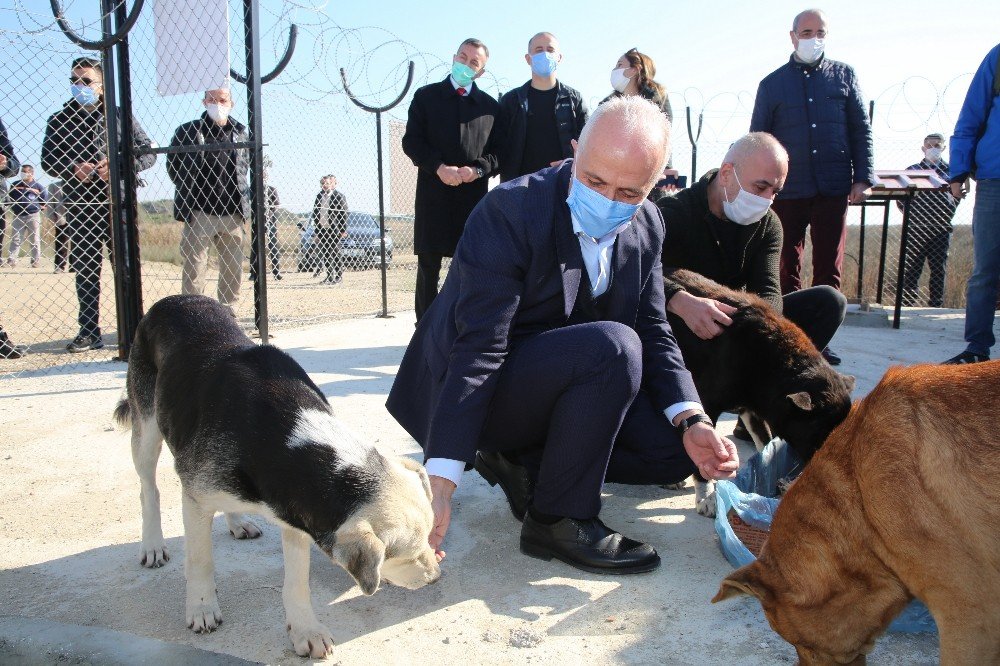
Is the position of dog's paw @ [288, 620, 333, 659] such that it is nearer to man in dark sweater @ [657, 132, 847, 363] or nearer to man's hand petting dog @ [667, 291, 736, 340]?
man's hand petting dog @ [667, 291, 736, 340]

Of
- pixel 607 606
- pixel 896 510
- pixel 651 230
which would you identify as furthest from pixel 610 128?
pixel 607 606

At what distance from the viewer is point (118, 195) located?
6.18m

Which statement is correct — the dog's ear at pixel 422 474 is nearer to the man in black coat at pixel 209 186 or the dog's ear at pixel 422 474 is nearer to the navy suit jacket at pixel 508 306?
the navy suit jacket at pixel 508 306

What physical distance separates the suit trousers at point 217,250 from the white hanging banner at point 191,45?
5.20ft

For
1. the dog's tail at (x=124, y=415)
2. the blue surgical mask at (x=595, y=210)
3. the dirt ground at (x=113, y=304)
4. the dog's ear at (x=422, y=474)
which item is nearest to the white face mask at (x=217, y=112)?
the dirt ground at (x=113, y=304)

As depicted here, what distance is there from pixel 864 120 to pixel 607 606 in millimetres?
5391

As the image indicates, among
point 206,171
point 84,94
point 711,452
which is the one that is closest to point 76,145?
point 84,94

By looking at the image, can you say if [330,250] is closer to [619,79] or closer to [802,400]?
[619,79]

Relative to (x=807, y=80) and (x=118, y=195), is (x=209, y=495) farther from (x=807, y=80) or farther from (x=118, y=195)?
(x=807, y=80)

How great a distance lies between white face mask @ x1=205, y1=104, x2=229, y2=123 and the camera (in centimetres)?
732

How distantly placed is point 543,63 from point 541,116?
1.39 ft

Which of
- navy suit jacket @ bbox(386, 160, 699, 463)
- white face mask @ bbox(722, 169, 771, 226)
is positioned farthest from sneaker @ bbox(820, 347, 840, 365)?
navy suit jacket @ bbox(386, 160, 699, 463)

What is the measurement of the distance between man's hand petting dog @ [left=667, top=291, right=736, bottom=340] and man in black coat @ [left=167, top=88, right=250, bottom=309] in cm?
493

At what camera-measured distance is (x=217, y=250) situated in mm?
7789
